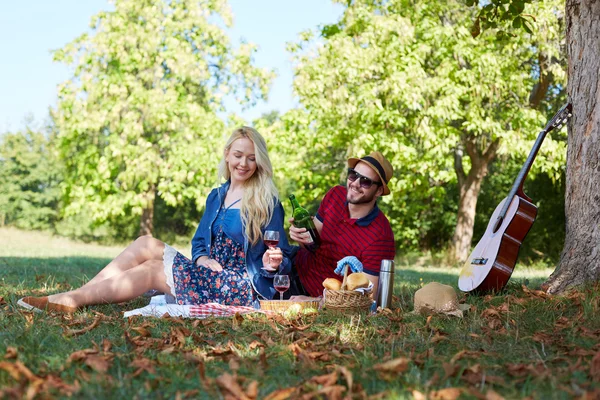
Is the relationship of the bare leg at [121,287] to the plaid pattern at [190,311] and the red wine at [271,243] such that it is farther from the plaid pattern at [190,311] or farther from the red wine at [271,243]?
the red wine at [271,243]

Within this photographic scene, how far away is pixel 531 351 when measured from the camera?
3549mm

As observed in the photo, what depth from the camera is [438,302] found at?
15.9 ft

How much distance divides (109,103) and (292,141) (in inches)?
246

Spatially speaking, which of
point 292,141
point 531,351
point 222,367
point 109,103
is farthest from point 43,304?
point 109,103

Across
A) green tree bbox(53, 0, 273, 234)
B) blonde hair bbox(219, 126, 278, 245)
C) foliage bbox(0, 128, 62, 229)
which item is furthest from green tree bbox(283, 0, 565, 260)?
foliage bbox(0, 128, 62, 229)

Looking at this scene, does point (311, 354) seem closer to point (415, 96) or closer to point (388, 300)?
point (388, 300)

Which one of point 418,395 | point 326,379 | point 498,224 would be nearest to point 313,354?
point 326,379

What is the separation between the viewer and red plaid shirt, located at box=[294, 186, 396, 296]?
5.17 meters

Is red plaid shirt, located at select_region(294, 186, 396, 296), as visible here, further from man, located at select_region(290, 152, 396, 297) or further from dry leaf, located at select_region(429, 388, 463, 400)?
dry leaf, located at select_region(429, 388, 463, 400)

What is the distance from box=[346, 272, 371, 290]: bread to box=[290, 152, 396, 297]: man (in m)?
0.28

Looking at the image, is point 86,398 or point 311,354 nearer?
point 86,398

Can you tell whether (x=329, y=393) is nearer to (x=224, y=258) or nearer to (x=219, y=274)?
(x=219, y=274)

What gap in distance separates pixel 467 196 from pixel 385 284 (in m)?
11.5

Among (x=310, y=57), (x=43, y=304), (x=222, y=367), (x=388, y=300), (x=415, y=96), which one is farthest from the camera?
(x=310, y=57)
